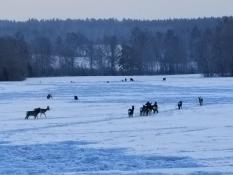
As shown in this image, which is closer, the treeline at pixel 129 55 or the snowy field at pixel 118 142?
the snowy field at pixel 118 142

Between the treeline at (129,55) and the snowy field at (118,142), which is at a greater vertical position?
the treeline at (129,55)

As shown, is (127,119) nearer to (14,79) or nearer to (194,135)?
(194,135)

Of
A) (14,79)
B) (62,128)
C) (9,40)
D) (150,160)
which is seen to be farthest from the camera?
(9,40)

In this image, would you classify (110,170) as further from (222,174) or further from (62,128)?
(62,128)

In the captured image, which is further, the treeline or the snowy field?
the treeline

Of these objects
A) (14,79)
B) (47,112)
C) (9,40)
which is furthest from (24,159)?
(9,40)

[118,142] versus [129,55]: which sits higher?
[129,55]

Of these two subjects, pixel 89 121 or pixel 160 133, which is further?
pixel 89 121

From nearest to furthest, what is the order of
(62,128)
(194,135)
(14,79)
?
(194,135) → (62,128) → (14,79)

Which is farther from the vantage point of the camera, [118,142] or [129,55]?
[129,55]

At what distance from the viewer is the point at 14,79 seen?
93.2m

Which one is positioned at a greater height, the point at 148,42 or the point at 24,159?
the point at 148,42

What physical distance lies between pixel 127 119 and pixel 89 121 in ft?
6.44

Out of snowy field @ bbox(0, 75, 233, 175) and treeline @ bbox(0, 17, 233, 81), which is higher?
treeline @ bbox(0, 17, 233, 81)
